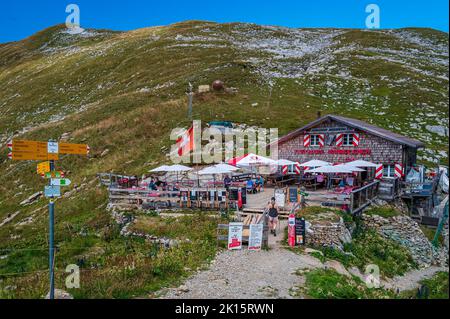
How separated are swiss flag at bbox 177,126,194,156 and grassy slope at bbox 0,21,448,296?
202 centimetres

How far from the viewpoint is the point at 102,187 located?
29156 millimetres

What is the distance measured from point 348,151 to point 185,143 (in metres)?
15.8

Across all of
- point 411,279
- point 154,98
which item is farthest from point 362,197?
point 154,98

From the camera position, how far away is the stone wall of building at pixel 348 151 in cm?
3000

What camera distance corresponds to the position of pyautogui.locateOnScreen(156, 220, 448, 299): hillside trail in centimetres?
1065

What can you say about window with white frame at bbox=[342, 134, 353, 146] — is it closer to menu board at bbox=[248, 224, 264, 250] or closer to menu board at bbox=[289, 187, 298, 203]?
menu board at bbox=[289, 187, 298, 203]

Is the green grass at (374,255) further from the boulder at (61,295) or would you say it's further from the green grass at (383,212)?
the boulder at (61,295)

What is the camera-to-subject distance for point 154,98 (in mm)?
54062

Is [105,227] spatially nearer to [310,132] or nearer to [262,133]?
[310,132]

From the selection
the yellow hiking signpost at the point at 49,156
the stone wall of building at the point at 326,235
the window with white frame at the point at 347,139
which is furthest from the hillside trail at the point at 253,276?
the window with white frame at the point at 347,139

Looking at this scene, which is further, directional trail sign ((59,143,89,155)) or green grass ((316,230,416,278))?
green grass ((316,230,416,278))

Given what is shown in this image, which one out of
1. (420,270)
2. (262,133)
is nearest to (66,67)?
(262,133)

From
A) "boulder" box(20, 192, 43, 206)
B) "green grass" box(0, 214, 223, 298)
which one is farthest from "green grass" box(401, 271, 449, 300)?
"boulder" box(20, 192, 43, 206)

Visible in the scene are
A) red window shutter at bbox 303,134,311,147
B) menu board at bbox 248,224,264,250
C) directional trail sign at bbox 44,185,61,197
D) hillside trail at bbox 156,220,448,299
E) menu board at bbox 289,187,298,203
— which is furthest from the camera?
red window shutter at bbox 303,134,311,147
